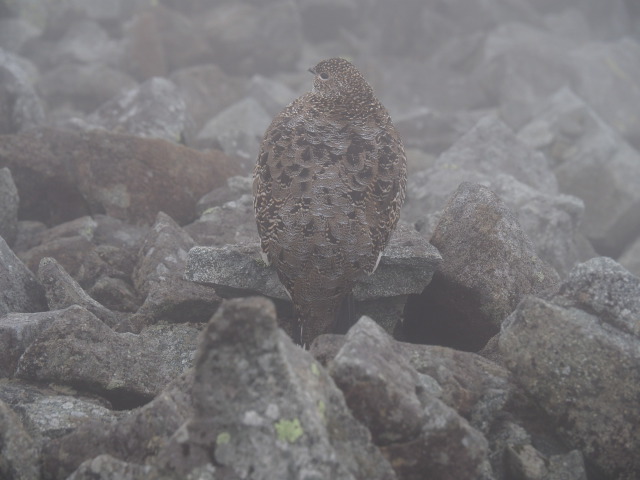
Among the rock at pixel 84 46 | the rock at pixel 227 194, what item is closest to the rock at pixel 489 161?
the rock at pixel 227 194

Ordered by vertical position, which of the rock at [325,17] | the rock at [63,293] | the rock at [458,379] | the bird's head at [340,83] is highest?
the rock at [325,17]

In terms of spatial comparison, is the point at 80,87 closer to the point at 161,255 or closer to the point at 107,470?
the point at 161,255

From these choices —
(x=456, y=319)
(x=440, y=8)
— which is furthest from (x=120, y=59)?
(x=456, y=319)

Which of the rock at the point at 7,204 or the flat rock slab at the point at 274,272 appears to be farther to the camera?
the rock at the point at 7,204

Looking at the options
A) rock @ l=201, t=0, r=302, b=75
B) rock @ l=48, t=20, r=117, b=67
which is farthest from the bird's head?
rock @ l=48, t=20, r=117, b=67

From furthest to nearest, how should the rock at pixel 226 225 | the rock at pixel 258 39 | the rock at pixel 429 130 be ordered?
the rock at pixel 258 39, the rock at pixel 429 130, the rock at pixel 226 225

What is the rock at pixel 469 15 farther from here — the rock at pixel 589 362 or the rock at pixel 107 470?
the rock at pixel 107 470

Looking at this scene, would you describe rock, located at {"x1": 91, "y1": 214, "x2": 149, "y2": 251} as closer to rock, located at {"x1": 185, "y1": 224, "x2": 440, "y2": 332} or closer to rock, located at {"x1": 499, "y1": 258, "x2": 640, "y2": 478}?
rock, located at {"x1": 185, "y1": 224, "x2": 440, "y2": 332}
